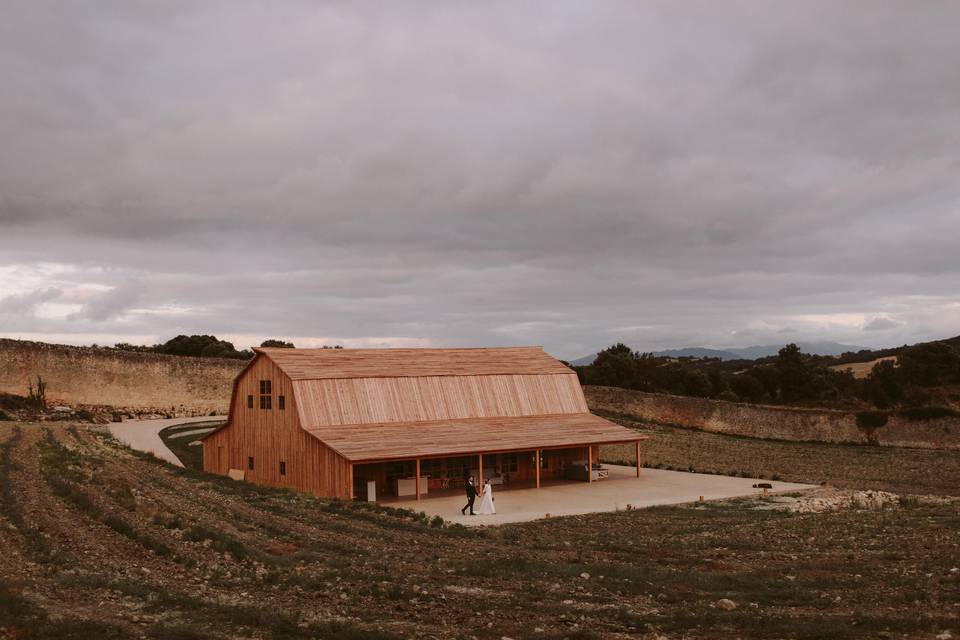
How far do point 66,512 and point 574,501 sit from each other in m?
16.2

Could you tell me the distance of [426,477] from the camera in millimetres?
32062

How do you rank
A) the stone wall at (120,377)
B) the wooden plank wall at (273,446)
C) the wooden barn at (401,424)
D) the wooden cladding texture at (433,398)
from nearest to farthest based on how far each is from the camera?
the wooden plank wall at (273,446), the wooden barn at (401,424), the wooden cladding texture at (433,398), the stone wall at (120,377)

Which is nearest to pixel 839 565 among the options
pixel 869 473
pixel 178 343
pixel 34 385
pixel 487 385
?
pixel 487 385

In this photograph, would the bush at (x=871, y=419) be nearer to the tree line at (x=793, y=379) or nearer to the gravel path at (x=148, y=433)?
the tree line at (x=793, y=379)

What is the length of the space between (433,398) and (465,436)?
3132mm

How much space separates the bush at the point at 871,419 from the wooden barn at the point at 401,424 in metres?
21.1

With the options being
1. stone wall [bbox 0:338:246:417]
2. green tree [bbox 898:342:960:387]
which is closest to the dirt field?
green tree [bbox 898:342:960:387]

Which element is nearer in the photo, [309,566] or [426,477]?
[309,566]

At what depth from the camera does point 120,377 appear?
57.0 meters

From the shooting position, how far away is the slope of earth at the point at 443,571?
1098cm

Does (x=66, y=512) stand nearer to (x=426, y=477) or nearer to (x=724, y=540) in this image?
(x=426, y=477)

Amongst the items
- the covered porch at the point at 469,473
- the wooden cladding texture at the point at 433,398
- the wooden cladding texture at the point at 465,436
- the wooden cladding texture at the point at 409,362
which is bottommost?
the covered porch at the point at 469,473

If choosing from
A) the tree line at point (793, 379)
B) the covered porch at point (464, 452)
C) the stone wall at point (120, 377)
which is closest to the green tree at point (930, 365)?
the tree line at point (793, 379)

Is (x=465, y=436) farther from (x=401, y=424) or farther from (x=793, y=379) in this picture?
(x=793, y=379)
